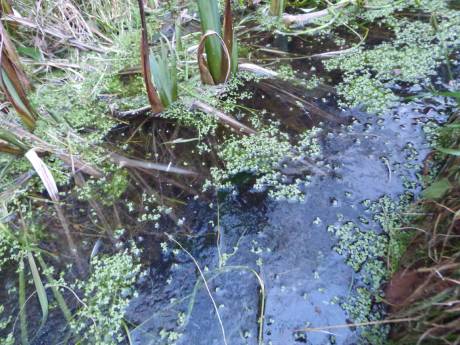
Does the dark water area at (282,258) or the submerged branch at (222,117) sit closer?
the dark water area at (282,258)

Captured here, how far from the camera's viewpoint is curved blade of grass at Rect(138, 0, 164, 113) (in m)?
1.30

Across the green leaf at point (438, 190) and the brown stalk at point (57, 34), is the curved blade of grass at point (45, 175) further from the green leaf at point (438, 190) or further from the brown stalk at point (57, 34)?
the green leaf at point (438, 190)

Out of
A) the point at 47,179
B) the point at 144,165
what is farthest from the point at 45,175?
the point at 144,165

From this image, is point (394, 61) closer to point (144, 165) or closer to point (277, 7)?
point (277, 7)

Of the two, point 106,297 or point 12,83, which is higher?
point 12,83

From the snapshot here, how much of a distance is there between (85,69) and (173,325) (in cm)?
125

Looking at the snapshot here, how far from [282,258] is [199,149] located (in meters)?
0.54

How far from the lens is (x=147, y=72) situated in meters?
1.43

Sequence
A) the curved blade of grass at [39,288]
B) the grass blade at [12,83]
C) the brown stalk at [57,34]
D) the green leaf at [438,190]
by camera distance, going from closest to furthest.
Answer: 1. the green leaf at [438,190]
2. the curved blade of grass at [39,288]
3. the grass blade at [12,83]
4. the brown stalk at [57,34]

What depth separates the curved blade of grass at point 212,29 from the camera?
1.46m

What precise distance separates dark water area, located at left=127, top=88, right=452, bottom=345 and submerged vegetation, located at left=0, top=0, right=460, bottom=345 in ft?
0.04

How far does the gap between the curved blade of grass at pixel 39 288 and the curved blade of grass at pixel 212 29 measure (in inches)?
36.6

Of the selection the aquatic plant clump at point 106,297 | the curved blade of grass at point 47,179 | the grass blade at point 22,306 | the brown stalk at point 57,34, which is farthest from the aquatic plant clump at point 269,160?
the brown stalk at point 57,34

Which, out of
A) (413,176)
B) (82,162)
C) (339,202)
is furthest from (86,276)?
(413,176)
